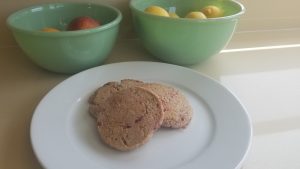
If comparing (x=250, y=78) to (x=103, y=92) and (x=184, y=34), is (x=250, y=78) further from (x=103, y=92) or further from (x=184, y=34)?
(x=103, y=92)

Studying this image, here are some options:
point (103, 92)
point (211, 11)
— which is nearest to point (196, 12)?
point (211, 11)

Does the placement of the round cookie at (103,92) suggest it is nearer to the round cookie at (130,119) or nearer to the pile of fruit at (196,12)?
the round cookie at (130,119)

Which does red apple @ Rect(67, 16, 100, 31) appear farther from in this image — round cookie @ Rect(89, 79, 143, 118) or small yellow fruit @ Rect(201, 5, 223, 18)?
small yellow fruit @ Rect(201, 5, 223, 18)

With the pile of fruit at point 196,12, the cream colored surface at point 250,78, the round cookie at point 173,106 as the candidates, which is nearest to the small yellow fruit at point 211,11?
the pile of fruit at point 196,12

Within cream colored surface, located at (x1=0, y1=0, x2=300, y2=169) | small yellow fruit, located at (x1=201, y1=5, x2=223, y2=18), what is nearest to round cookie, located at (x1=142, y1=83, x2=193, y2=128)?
cream colored surface, located at (x1=0, y1=0, x2=300, y2=169)

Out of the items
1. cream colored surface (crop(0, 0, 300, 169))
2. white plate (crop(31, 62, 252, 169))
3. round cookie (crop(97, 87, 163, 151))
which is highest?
round cookie (crop(97, 87, 163, 151))

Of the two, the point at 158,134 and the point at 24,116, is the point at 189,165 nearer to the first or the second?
the point at 158,134
